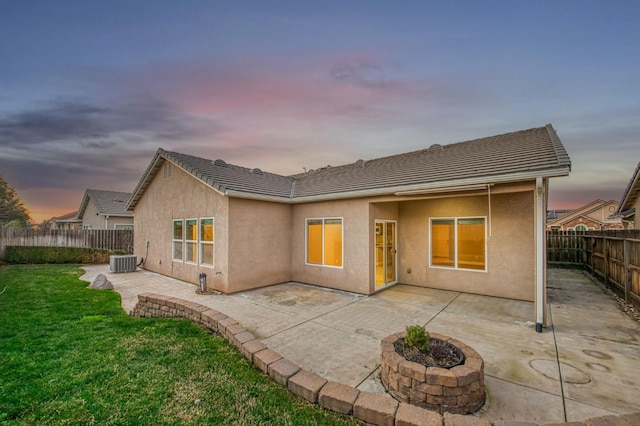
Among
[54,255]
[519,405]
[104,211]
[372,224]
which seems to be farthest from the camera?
[104,211]

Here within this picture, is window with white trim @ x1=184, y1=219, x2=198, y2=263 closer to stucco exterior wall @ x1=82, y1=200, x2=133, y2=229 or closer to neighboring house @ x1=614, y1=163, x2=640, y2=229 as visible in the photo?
stucco exterior wall @ x1=82, y1=200, x2=133, y2=229

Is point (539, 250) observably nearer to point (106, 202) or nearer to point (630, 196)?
point (630, 196)

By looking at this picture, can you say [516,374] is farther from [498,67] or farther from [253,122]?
[253,122]

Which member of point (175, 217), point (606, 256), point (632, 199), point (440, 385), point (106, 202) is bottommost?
point (440, 385)

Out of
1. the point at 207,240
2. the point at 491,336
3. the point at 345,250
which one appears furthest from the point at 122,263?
the point at 491,336

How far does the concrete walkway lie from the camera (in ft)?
10.3

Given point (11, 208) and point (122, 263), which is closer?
point (122, 263)

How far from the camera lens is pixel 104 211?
68.4 feet

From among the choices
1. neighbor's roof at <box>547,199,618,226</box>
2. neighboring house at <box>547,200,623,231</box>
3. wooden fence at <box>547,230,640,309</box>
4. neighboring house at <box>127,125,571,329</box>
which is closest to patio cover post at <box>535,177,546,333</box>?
neighboring house at <box>127,125,571,329</box>

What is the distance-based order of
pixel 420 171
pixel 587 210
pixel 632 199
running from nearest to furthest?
pixel 420 171, pixel 632 199, pixel 587 210

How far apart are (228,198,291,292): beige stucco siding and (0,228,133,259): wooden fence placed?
11907 mm

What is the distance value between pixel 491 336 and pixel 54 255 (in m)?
20.2

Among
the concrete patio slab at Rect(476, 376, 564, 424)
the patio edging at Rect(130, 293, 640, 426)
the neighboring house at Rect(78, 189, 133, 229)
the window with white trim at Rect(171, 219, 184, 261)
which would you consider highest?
the neighboring house at Rect(78, 189, 133, 229)

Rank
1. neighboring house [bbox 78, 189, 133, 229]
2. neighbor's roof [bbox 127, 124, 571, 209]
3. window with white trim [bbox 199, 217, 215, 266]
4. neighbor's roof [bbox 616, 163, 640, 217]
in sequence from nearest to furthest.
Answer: neighbor's roof [bbox 127, 124, 571, 209], window with white trim [bbox 199, 217, 215, 266], neighbor's roof [bbox 616, 163, 640, 217], neighboring house [bbox 78, 189, 133, 229]
